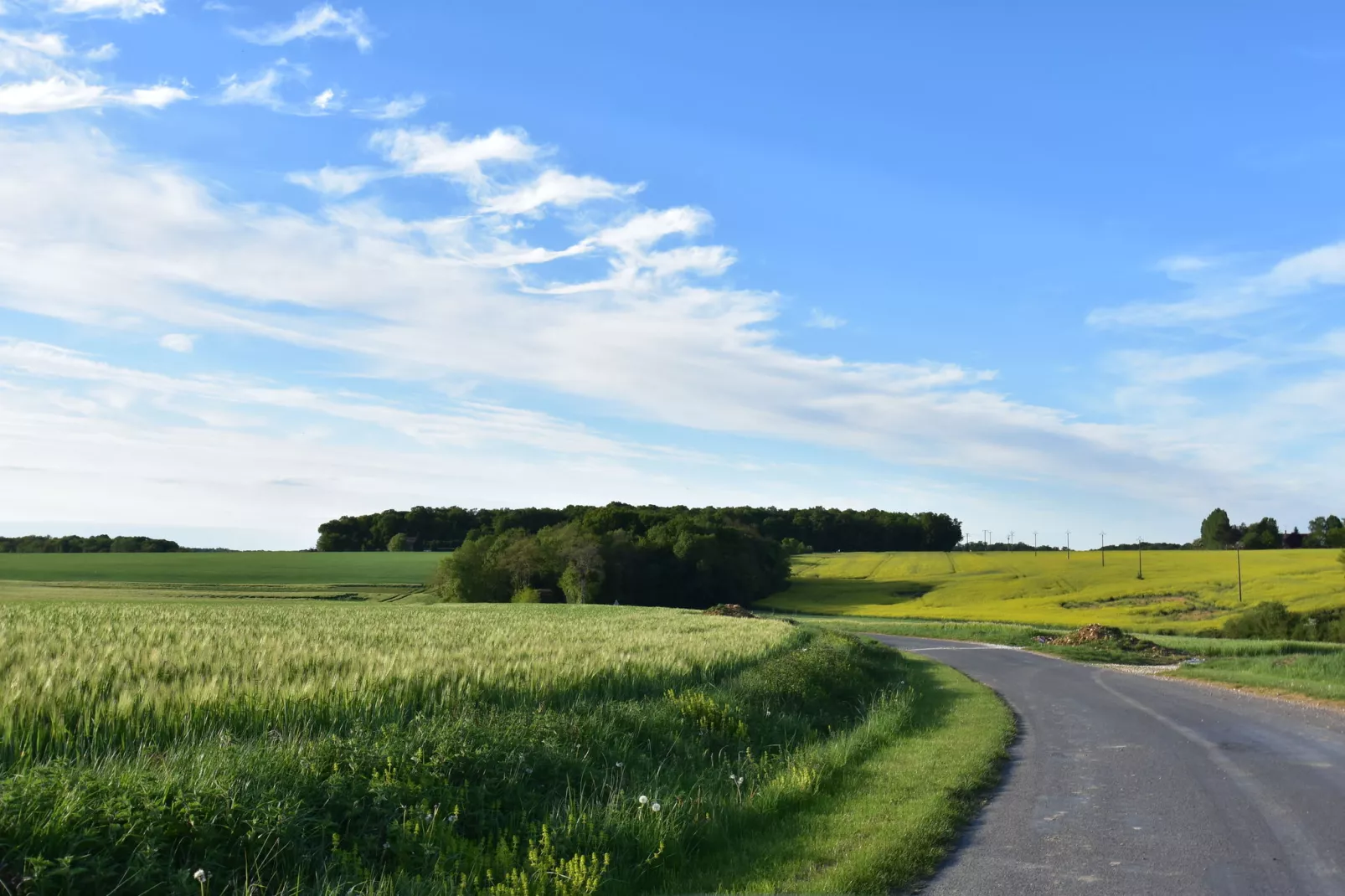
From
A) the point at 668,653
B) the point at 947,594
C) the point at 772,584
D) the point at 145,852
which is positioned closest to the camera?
the point at 145,852

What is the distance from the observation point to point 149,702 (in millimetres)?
8633

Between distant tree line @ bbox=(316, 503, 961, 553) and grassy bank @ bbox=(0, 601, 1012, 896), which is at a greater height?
distant tree line @ bbox=(316, 503, 961, 553)

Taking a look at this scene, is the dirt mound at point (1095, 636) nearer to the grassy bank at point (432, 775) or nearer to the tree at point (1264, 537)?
the grassy bank at point (432, 775)

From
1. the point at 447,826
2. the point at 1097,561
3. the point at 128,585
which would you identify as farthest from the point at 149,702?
the point at 1097,561

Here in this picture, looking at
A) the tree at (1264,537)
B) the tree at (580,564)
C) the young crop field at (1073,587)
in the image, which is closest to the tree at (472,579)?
the tree at (580,564)

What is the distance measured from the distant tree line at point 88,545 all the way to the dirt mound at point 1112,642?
4629 inches

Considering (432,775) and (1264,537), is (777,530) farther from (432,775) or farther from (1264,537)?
(432,775)

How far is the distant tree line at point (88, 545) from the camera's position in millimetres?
123750

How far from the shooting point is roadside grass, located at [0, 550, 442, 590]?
277 feet

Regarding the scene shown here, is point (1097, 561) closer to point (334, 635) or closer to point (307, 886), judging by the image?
point (334, 635)

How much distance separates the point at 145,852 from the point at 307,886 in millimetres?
1016

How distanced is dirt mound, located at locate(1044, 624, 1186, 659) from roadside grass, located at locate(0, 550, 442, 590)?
6841cm

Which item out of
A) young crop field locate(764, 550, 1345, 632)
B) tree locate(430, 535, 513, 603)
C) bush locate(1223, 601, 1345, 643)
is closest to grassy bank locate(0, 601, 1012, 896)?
bush locate(1223, 601, 1345, 643)

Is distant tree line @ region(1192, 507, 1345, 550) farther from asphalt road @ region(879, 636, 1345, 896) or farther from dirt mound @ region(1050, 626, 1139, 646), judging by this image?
asphalt road @ region(879, 636, 1345, 896)
